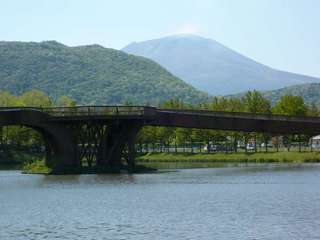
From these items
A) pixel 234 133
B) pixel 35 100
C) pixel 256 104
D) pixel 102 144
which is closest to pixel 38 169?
pixel 102 144

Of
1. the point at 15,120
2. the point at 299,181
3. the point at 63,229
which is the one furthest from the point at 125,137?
the point at 63,229

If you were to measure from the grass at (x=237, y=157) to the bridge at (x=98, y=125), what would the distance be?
22568 mm

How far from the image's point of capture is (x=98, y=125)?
313 feet

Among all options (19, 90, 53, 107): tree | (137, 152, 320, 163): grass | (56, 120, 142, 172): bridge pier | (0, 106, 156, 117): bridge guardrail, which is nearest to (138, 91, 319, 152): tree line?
(137, 152, 320, 163): grass

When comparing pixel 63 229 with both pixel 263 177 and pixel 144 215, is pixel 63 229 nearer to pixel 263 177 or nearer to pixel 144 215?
pixel 144 215

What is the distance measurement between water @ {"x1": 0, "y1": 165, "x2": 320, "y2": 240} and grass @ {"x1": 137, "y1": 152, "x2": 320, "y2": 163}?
142 feet

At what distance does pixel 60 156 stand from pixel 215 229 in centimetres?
5411

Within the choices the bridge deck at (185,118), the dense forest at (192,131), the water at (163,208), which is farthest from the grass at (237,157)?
the water at (163,208)

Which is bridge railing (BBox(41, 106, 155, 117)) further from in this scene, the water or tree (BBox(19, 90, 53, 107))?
tree (BBox(19, 90, 53, 107))

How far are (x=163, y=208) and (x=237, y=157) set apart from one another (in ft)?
274

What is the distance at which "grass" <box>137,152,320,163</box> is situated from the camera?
12306cm

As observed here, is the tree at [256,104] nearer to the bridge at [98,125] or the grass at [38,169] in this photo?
the bridge at [98,125]

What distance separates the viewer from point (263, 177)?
81.3 m

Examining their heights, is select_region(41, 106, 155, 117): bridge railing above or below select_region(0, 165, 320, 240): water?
above
